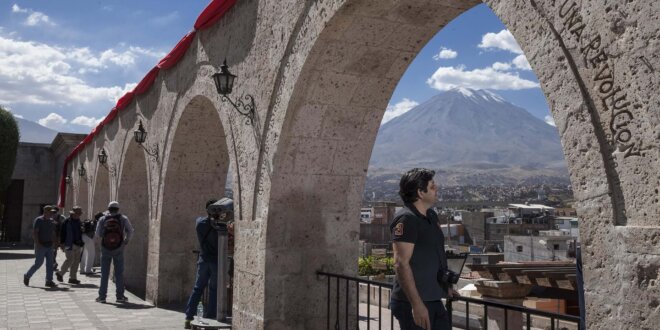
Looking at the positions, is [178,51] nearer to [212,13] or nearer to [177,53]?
[177,53]

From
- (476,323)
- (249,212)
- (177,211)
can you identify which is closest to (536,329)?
(476,323)

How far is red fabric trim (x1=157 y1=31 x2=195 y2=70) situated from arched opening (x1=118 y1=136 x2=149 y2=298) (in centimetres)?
345

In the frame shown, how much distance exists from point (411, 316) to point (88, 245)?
12.0 m

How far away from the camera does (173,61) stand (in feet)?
29.5

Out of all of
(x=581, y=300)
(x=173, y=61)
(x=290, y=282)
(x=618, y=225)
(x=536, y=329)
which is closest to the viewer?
(x=618, y=225)

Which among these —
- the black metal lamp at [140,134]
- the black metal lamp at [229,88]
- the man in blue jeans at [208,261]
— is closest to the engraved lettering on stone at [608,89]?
the black metal lamp at [229,88]

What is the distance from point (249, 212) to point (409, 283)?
124 inches

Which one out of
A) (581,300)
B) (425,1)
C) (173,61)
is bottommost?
(581,300)

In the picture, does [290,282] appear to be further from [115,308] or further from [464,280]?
[464,280]

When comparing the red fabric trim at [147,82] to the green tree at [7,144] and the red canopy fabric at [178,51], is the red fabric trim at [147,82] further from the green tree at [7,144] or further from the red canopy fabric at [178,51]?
the green tree at [7,144]

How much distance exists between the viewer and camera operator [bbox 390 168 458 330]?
310cm

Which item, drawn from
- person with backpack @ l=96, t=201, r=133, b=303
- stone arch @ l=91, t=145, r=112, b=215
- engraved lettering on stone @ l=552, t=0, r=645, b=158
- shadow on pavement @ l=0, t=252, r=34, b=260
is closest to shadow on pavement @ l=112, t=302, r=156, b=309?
person with backpack @ l=96, t=201, r=133, b=303

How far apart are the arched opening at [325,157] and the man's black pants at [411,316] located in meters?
2.36

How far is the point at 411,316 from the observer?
3.22 m
